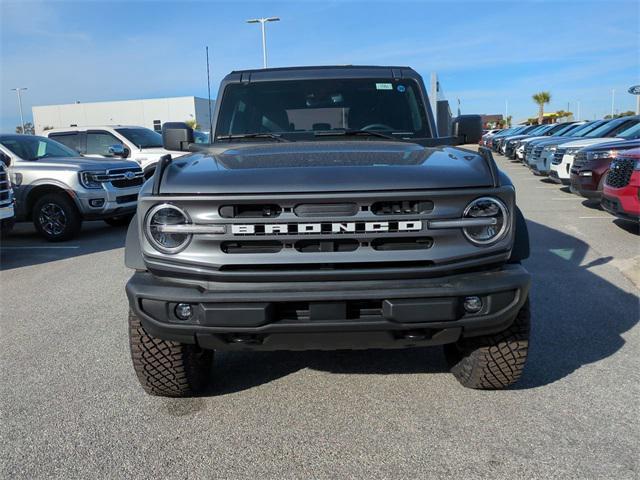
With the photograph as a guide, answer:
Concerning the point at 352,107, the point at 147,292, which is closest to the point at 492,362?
the point at 147,292

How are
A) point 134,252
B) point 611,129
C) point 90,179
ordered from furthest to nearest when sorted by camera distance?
1. point 611,129
2. point 90,179
3. point 134,252

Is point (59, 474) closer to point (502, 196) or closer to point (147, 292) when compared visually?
point (147, 292)

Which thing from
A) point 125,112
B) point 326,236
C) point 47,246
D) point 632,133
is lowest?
point 47,246

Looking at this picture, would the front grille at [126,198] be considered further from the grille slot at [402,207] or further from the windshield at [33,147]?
the grille slot at [402,207]

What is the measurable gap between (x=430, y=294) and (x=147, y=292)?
1273 millimetres

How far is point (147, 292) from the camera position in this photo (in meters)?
2.59

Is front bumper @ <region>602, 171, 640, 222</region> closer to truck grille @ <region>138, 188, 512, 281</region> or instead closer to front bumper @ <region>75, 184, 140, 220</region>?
truck grille @ <region>138, 188, 512, 281</region>

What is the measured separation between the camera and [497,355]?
3004mm

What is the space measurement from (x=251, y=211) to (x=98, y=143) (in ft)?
33.4

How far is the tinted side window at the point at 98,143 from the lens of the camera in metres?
11.6

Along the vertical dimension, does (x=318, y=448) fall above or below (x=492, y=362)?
below

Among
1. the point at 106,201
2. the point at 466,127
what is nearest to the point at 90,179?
the point at 106,201

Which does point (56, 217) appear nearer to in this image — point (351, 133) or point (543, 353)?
point (351, 133)

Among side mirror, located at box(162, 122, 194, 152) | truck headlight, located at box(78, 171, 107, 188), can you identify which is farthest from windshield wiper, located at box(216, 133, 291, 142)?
truck headlight, located at box(78, 171, 107, 188)
